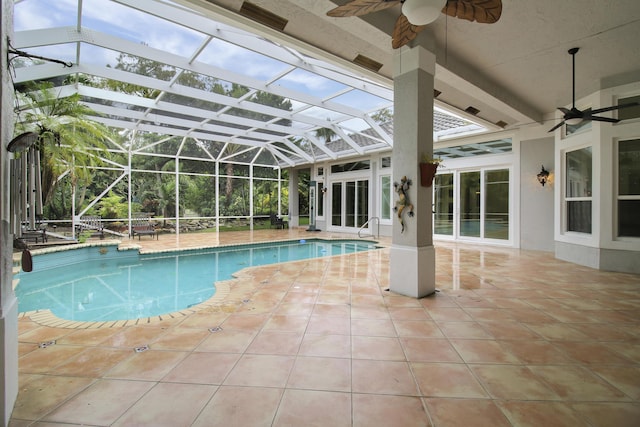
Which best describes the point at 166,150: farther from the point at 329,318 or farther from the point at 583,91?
the point at 583,91

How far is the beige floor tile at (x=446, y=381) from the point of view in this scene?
1.91 m

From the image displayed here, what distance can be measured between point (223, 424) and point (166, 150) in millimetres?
11446

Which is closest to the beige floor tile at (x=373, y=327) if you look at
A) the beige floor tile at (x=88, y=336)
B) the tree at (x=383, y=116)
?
the beige floor tile at (x=88, y=336)

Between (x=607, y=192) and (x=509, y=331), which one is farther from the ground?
(x=607, y=192)

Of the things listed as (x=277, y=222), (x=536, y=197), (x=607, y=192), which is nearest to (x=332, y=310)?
(x=607, y=192)

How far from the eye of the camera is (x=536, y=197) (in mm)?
7609

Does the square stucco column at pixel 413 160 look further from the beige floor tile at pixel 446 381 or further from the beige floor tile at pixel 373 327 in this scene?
the beige floor tile at pixel 446 381

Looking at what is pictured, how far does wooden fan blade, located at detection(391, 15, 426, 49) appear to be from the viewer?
2.37 metres

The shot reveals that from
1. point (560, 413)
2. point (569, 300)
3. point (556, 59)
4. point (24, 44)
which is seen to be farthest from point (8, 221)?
point (556, 59)

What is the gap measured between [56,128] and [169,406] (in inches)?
300

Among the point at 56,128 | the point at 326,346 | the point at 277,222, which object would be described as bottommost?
the point at 326,346

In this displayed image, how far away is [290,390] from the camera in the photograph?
193 centimetres

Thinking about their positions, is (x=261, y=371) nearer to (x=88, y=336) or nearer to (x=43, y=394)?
(x=43, y=394)

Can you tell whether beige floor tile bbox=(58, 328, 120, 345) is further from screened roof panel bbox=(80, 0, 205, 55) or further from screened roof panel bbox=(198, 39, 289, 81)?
screened roof panel bbox=(198, 39, 289, 81)
